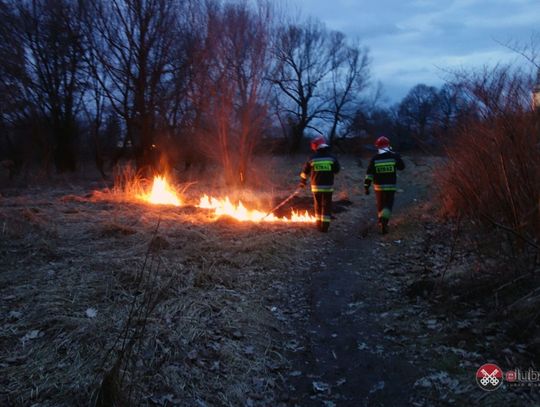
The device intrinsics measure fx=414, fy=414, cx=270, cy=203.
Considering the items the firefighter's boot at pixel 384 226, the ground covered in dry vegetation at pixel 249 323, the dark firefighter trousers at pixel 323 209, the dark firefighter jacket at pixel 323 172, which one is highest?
the dark firefighter jacket at pixel 323 172

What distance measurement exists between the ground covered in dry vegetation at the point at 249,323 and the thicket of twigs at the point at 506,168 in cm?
44

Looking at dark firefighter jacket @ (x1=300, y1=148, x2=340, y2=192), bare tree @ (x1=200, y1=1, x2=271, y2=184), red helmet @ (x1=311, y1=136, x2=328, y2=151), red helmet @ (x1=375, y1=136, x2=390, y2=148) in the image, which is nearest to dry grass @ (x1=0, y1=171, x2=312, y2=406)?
dark firefighter jacket @ (x1=300, y1=148, x2=340, y2=192)

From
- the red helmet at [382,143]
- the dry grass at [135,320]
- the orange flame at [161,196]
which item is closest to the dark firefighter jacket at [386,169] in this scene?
the red helmet at [382,143]

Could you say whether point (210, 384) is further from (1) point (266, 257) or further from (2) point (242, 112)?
(2) point (242, 112)

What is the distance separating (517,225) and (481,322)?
126cm

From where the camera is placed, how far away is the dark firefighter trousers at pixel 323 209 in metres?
9.23

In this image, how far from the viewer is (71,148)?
2527cm

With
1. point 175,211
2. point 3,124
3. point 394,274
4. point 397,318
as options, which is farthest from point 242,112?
point 397,318

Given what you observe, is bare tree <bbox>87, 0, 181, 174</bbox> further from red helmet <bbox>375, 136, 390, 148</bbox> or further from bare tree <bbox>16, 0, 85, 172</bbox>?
red helmet <bbox>375, 136, 390, 148</bbox>

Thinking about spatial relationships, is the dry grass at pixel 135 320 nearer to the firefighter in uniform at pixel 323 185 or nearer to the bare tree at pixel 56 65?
the firefighter in uniform at pixel 323 185

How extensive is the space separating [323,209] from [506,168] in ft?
15.3

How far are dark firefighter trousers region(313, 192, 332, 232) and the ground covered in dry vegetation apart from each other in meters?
1.54

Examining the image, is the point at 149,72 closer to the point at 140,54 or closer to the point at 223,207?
the point at 140,54

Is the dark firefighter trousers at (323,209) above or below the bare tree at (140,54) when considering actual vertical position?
below
